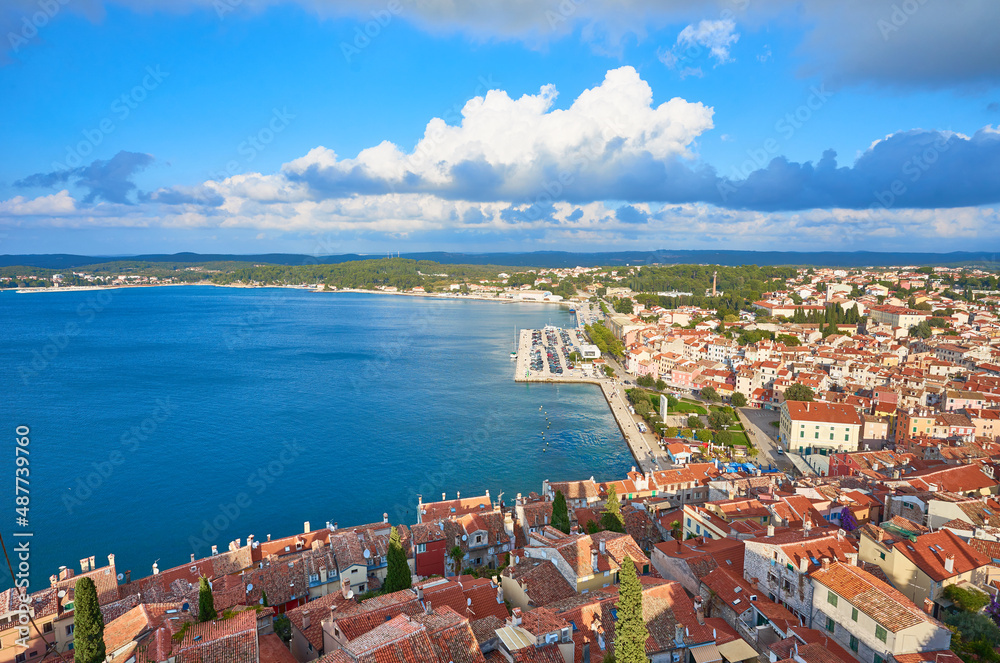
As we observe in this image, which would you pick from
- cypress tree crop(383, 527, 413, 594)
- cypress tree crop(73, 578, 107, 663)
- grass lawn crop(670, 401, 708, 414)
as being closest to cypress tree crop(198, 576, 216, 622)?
cypress tree crop(73, 578, 107, 663)

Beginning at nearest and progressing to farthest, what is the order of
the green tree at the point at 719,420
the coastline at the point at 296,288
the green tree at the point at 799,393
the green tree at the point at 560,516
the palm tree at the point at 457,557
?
1. the palm tree at the point at 457,557
2. the green tree at the point at 560,516
3. the green tree at the point at 719,420
4. the green tree at the point at 799,393
5. the coastline at the point at 296,288

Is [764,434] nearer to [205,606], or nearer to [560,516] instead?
[560,516]

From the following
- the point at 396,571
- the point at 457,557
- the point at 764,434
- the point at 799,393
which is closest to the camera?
the point at 396,571

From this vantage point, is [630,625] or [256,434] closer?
[630,625]

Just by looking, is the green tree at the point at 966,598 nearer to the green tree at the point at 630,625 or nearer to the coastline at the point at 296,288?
the green tree at the point at 630,625

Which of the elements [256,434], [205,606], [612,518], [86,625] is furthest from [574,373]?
[86,625]

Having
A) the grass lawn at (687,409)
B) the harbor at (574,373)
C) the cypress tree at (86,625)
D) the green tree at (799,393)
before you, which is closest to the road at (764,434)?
the green tree at (799,393)
